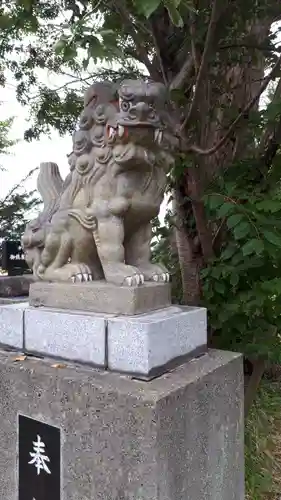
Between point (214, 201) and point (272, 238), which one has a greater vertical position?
point (214, 201)

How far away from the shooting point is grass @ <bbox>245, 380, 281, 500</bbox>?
2.87 meters

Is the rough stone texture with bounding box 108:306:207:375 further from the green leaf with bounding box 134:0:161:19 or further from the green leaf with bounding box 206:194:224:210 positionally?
the green leaf with bounding box 134:0:161:19

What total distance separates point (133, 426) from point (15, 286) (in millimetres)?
2080

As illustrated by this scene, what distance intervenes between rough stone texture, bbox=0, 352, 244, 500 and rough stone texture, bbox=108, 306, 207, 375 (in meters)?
0.06

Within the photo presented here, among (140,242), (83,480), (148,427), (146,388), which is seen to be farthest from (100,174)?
(83,480)

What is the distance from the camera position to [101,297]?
1.84 m

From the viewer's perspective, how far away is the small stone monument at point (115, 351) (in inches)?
63.1

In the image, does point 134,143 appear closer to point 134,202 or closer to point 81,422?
point 134,202

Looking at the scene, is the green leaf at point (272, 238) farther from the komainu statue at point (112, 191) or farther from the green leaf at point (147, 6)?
the green leaf at point (147, 6)

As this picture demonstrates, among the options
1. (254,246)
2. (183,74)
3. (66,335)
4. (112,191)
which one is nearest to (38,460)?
(66,335)

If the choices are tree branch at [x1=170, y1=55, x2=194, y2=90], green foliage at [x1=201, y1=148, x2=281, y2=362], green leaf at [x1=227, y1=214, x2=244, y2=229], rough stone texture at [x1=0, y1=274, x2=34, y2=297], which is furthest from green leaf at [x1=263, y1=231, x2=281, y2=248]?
rough stone texture at [x1=0, y1=274, x2=34, y2=297]

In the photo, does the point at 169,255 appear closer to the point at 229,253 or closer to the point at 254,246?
the point at 229,253

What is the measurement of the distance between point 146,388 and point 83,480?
456mm

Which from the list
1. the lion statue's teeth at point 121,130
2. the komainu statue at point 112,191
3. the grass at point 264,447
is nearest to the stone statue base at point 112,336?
the komainu statue at point 112,191
